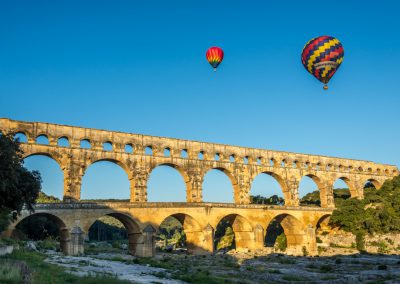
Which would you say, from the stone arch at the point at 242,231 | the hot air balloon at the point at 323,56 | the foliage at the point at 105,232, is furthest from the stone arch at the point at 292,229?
the foliage at the point at 105,232

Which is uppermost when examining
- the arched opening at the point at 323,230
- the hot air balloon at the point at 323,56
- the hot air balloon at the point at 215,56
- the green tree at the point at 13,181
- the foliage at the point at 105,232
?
the hot air balloon at the point at 215,56

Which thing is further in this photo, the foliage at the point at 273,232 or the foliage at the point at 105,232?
the foliage at the point at 105,232

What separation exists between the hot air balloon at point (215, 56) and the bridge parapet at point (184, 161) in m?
8.32

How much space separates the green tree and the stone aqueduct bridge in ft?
29.7

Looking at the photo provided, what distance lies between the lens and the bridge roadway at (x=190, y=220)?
32250 millimetres

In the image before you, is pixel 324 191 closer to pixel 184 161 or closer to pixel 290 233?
pixel 290 233

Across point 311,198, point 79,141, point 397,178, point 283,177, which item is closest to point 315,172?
point 283,177

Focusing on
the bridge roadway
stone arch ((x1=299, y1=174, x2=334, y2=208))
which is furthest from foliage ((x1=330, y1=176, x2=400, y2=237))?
the bridge roadway

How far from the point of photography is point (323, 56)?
32.0 m

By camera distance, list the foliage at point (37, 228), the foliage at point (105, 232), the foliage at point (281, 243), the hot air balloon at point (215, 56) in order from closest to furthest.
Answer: the hot air balloon at point (215, 56) → the foliage at point (281, 243) → the foliage at point (37, 228) → the foliage at point (105, 232)

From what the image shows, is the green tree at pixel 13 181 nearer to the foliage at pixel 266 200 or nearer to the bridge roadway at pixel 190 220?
the bridge roadway at pixel 190 220

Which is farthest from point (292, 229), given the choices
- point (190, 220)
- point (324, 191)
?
point (190, 220)

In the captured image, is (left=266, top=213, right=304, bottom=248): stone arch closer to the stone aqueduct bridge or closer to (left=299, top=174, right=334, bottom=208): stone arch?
the stone aqueduct bridge

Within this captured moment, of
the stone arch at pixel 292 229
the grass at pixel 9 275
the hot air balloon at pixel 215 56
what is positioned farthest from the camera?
the stone arch at pixel 292 229
